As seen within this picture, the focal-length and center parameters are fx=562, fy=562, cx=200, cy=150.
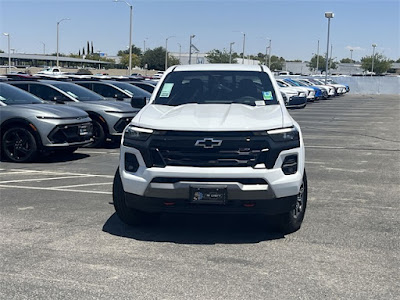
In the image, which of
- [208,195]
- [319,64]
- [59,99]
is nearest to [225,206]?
[208,195]

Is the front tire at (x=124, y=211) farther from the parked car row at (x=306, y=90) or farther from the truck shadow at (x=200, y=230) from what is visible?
the parked car row at (x=306, y=90)

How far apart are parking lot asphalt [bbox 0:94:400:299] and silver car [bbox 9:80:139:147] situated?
4.02 meters

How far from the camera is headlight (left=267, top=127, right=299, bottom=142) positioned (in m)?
5.27

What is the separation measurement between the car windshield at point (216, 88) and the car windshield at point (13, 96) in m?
5.00

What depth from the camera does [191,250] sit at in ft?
17.0

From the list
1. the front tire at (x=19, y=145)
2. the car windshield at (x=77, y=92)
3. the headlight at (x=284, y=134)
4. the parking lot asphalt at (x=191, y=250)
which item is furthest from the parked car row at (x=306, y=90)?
the headlight at (x=284, y=134)

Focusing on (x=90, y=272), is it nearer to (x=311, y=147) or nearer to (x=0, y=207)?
(x=0, y=207)

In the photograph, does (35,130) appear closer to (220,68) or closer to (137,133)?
(220,68)

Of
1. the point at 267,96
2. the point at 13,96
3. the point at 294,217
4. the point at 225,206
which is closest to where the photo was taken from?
the point at 225,206

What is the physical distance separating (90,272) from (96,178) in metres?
4.39

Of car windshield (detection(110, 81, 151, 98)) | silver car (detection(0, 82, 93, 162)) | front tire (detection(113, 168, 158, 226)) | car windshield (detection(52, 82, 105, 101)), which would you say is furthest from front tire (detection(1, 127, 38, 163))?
car windshield (detection(110, 81, 151, 98))

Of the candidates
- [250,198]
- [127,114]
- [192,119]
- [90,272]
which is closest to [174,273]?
[90,272]

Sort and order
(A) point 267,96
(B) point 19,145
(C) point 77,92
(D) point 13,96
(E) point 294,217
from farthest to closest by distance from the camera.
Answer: (C) point 77,92
(D) point 13,96
(B) point 19,145
(A) point 267,96
(E) point 294,217

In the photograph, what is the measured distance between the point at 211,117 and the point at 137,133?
748mm
